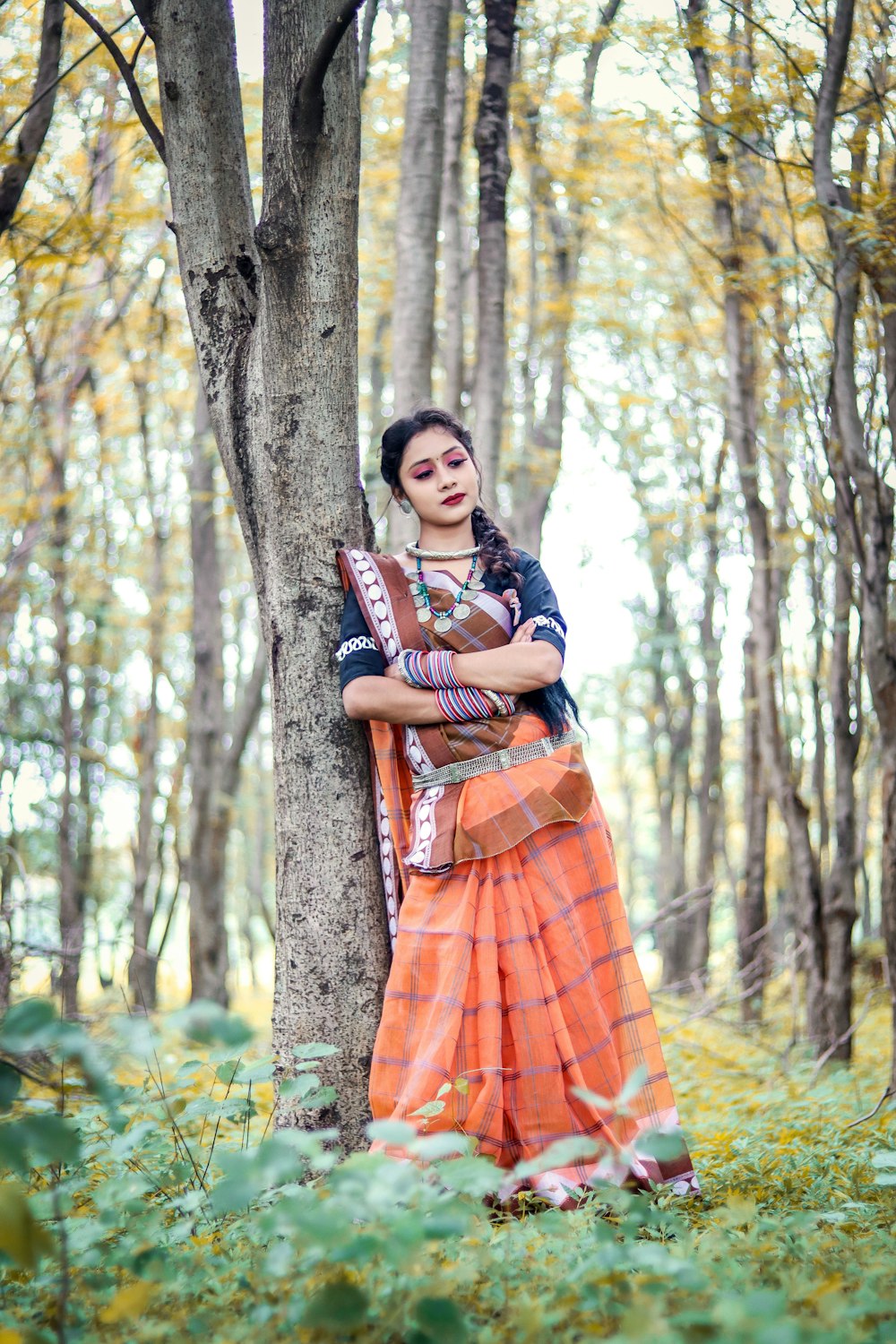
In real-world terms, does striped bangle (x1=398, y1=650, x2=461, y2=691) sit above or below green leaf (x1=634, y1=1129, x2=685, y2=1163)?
above

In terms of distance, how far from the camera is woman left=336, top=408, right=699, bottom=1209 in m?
2.81

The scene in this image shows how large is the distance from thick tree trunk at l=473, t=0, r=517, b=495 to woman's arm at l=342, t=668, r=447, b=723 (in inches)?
105

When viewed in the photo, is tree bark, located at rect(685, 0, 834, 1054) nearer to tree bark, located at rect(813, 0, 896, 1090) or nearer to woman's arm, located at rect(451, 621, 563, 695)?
tree bark, located at rect(813, 0, 896, 1090)

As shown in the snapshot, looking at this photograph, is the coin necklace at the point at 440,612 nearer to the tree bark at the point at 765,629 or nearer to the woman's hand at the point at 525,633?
the woman's hand at the point at 525,633

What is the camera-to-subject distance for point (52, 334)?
7285mm

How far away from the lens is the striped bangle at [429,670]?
2.93 metres

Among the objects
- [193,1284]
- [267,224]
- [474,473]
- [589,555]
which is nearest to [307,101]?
[267,224]

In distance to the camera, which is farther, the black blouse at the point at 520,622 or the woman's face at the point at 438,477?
the woman's face at the point at 438,477

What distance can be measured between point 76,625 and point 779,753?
29.0 ft

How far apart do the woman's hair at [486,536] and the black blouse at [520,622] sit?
1.4 inches

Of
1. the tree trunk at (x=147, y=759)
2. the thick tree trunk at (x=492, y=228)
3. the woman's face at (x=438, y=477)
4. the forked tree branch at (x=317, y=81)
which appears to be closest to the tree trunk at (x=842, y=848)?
the thick tree trunk at (x=492, y=228)

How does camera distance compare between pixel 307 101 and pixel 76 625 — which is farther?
pixel 76 625

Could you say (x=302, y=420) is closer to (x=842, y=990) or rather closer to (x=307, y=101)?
(x=307, y=101)

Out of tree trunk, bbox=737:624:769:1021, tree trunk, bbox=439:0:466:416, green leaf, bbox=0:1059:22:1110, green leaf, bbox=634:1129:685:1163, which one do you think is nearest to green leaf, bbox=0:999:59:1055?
green leaf, bbox=0:1059:22:1110
